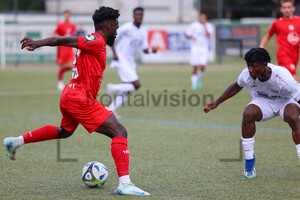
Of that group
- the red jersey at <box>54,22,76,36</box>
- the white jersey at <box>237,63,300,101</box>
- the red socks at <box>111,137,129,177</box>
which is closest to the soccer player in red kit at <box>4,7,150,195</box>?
the red socks at <box>111,137,129,177</box>

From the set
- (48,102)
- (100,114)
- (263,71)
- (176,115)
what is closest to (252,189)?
(263,71)

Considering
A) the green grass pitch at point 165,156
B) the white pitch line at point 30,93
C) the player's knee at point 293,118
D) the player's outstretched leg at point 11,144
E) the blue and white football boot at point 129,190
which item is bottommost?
the white pitch line at point 30,93

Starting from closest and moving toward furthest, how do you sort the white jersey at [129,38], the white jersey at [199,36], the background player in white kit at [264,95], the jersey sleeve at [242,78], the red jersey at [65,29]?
the background player in white kit at [264,95]
the jersey sleeve at [242,78]
the white jersey at [129,38]
the red jersey at [65,29]
the white jersey at [199,36]

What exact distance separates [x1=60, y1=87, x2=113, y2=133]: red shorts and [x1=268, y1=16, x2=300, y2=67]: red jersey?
556 centimetres

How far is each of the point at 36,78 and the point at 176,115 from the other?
10875 millimetres

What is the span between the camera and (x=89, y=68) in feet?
17.4

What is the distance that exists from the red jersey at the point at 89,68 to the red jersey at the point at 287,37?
17.9 feet

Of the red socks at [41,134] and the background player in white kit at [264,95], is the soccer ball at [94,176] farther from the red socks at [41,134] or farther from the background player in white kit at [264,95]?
the background player in white kit at [264,95]

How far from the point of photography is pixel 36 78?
20891 millimetres

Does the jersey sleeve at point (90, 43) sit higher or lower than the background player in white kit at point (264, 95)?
higher

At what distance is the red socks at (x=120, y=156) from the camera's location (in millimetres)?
5156

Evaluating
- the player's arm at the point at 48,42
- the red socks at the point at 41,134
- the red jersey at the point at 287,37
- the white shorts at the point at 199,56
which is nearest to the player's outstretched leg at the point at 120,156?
the red socks at the point at 41,134

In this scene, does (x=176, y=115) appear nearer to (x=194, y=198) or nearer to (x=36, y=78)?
(x=194, y=198)

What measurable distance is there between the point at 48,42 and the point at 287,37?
622 centimetres
